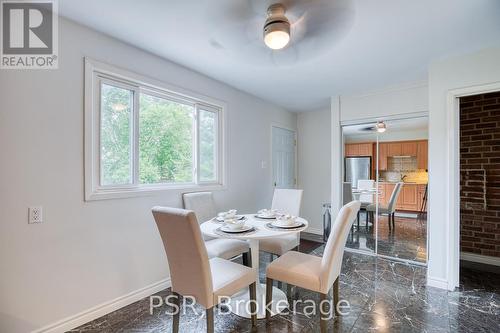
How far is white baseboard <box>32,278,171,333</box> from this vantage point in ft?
6.04

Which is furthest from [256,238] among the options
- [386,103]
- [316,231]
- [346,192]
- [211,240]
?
[316,231]

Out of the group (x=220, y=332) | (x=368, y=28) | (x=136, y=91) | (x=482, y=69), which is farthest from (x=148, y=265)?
(x=482, y=69)

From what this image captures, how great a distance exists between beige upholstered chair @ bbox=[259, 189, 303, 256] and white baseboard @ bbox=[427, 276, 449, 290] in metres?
1.42

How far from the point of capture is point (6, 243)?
163 cm

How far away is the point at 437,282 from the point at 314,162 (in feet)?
8.67

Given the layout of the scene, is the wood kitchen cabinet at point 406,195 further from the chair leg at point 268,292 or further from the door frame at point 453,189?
the chair leg at point 268,292

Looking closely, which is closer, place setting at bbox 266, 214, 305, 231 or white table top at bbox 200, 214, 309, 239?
white table top at bbox 200, 214, 309, 239

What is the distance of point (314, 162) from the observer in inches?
189

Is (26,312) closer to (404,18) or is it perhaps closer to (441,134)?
(404,18)

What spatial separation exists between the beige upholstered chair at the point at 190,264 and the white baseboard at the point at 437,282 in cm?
219

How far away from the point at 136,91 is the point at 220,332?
87.9 inches

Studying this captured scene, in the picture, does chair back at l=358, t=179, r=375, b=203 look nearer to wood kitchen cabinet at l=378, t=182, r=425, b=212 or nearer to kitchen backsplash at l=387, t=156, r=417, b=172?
wood kitchen cabinet at l=378, t=182, r=425, b=212

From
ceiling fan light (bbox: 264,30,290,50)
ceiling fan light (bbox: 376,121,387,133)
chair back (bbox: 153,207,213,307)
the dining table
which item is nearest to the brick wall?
ceiling fan light (bbox: 376,121,387,133)

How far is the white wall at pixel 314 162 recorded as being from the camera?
4633 mm
